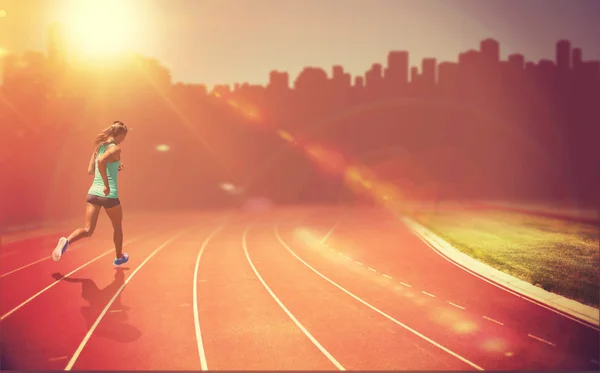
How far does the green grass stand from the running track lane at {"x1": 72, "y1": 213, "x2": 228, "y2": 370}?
32.2 ft

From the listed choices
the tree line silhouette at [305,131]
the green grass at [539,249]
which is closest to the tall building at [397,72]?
the tree line silhouette at [305,131]

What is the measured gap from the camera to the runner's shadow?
26.0ft

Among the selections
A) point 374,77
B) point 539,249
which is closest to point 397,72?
point 374,77

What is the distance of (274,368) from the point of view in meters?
6.77

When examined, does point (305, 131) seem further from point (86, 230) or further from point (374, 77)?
point (86, 230)

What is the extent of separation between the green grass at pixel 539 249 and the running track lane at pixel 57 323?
38.3 ft

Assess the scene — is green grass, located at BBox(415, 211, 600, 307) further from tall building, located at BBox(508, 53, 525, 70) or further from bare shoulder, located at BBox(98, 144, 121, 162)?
tall building, located at BBox(508, 53, 525, 70)

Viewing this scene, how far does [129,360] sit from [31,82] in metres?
27.4

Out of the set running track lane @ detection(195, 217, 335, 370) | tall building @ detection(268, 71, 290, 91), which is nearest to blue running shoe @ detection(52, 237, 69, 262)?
running track lane @ detection(195, 217, 335, 370)

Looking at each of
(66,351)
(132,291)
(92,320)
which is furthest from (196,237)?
(66,351)

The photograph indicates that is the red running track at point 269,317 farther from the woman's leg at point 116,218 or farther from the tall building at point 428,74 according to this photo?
the tall building at point 428,74

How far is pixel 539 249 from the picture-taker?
18828 millimetres

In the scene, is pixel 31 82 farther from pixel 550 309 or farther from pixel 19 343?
pixel 550 309

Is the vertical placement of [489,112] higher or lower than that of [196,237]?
higher
